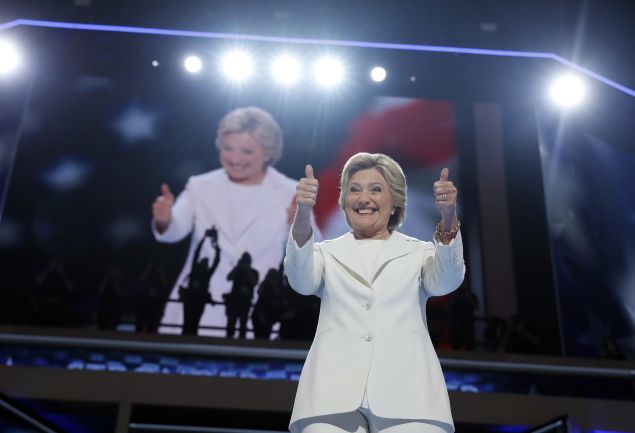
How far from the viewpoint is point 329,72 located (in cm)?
845

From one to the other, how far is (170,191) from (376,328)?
21.3 feet

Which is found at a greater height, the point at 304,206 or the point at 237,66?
the point at 237,66

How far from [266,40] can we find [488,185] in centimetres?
319

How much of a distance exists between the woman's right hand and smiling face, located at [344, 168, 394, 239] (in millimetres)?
194

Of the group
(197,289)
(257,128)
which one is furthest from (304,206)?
(257,128)

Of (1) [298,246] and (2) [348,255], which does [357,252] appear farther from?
(1) [298,246]

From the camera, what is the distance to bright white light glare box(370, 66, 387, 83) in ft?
27.6

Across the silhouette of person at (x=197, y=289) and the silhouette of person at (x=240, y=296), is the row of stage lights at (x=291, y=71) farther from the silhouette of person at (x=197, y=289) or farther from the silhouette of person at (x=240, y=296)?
the silhouette of person at (x=240, y=296)

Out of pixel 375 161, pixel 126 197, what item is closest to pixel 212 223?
pixel 126 197

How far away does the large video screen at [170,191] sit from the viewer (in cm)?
741

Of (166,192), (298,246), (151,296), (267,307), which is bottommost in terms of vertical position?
(298,246)

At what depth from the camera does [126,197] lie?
26.7 ft

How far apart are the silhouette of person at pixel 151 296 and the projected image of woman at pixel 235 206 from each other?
0.21 metres

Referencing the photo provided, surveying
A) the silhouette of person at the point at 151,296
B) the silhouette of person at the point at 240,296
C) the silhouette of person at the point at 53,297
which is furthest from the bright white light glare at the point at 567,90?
the silhouette of person at the point at 53,297
